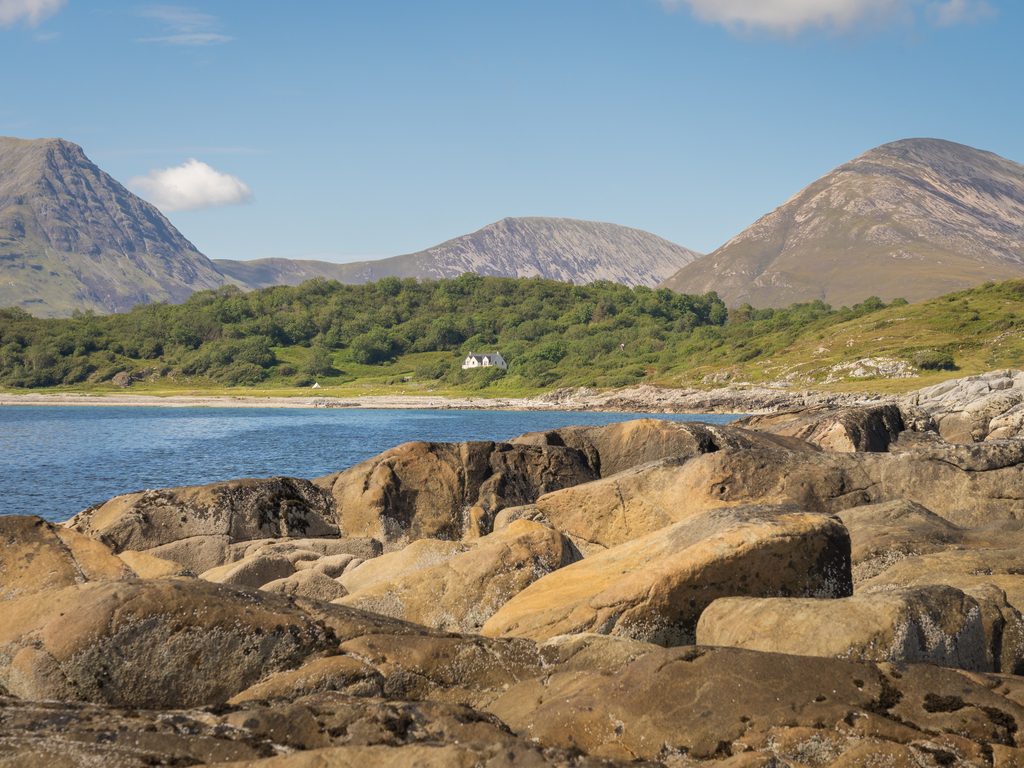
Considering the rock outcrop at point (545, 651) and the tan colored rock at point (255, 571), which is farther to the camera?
the tan colored rock at point (255, 571)

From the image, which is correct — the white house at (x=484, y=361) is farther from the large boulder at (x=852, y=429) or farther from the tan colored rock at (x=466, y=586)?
the tan colored rock at (x=466, y=586)

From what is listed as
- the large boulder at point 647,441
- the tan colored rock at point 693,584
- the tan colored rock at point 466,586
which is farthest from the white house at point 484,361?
the tan colored rock at point 693,584

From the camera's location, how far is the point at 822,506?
14.5m

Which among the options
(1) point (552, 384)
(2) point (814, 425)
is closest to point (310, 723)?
(2) point (814, 425)

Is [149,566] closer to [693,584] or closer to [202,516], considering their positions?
[202,516]

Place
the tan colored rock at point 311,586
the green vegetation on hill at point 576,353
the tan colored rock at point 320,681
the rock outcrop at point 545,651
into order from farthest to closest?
1. the green vegetation on hill at point 576,353
2. the tan colored rock at point 311,586
3. the tan colored rock at point 320,681
4. the rock outcrop at point 545,651

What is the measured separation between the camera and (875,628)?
696 cm

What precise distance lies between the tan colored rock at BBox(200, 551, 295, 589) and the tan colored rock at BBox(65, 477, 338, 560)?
2418 mm

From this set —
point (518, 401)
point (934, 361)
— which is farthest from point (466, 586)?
point (518, 401)

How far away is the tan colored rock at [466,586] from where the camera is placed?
33.4 ft

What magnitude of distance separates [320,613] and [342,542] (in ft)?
25.9

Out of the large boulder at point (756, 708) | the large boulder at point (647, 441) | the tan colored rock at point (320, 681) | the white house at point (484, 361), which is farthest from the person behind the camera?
the white house at point (484, 361)

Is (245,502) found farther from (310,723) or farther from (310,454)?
(310,454)

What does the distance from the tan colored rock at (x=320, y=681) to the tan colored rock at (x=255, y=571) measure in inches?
237
